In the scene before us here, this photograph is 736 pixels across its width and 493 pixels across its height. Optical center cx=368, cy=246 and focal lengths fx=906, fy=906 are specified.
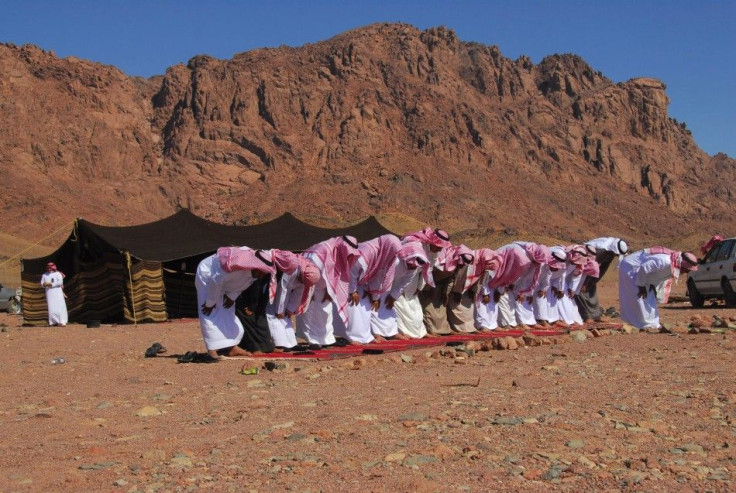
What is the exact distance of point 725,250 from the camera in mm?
19219

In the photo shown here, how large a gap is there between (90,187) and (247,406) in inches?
2860

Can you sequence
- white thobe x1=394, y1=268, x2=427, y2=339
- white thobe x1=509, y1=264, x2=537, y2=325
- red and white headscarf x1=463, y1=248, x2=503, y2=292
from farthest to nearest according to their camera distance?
white thobe x1=509, y1=264, x2=537, y2=325
red and white headscarf x1=463, y1=248, x2=503, y2=292
white thobe x1=394, y1=268, x2=427, y2=339

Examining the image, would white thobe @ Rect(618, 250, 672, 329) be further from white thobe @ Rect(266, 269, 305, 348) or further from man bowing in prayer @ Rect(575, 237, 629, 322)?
white thobe @ Rect(266, 269, 305, 348)

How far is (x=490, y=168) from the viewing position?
86188 millimetres

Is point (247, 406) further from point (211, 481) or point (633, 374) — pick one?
point (633, 374)

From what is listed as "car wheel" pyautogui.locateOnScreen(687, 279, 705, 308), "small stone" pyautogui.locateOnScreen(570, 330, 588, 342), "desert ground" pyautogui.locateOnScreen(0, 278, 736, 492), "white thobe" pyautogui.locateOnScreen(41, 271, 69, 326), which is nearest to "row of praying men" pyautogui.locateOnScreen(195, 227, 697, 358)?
"desert ground" pyautogui.locateOnScreen(0, 278, 736, 492)

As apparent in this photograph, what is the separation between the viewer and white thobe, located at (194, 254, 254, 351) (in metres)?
10.9

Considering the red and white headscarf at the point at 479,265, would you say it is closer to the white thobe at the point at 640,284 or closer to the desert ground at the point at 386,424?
the white thobe at the point at 640,284

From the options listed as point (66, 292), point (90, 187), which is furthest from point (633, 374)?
point (90, 187)

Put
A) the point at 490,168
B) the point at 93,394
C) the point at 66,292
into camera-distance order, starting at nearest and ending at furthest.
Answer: the point at 93,394
the point at 66,292
the point at 490,168

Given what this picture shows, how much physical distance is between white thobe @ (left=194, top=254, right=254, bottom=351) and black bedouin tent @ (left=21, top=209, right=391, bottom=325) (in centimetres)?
820

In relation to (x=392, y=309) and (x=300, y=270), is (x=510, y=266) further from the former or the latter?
(x=300, y=270)

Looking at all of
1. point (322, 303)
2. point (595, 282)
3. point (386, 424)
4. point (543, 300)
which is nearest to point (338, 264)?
point (322, 303)

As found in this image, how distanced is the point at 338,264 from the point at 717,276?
10.4 m
